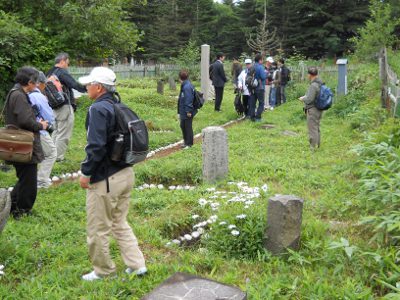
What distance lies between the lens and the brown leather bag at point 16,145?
18.3 feet

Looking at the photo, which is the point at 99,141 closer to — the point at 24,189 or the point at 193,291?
the point at 193,291

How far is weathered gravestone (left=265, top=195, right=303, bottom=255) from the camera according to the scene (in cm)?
475

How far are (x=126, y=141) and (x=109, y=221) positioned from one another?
0.72 metres

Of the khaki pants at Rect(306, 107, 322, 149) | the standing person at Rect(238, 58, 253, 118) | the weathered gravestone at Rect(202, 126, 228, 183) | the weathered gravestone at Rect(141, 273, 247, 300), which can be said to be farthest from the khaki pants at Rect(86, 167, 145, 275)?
the standing person at Rect(238, 58, 253, 118)

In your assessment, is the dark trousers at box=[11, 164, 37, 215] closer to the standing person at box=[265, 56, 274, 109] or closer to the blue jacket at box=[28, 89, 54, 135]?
the blue jacket at box=[28, 89, 54, 135]

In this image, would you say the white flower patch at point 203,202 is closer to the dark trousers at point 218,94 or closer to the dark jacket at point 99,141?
the dark jacket at point 99,141

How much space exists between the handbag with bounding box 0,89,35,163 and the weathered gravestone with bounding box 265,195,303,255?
9.69 ft

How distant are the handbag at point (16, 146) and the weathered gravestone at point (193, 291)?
2815 mm

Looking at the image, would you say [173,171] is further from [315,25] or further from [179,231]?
[315,25]

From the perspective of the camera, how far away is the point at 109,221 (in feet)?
13.4

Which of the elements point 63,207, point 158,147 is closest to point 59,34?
point 158,147

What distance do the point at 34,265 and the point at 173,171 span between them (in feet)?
11.2

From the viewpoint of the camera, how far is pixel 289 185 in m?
6.92

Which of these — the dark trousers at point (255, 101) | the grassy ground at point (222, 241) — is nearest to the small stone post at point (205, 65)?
the dark trousers at point (255, 101)
